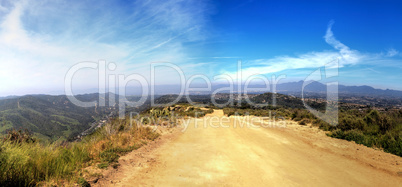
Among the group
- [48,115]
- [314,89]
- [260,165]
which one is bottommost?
[48,115]

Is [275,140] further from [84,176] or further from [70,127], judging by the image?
[70,127]

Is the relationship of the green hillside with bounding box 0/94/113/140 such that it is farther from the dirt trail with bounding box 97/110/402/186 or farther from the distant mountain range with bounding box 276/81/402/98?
the distant mountain range with bounding box 276/81/402/98

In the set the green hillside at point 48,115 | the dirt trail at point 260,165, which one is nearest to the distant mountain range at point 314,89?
the dirt trail at point 260,165

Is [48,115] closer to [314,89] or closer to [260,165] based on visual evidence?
[260,165]

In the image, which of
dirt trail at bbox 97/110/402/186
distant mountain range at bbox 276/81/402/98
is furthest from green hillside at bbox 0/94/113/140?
distant mountain range at bbox 276/81/402/98

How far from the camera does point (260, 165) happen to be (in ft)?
18.1

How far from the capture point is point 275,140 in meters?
8.63

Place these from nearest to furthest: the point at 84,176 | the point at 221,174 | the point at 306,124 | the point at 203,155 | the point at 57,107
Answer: the point at 84,176 → the point at 221,174 → the point at 203,155 → the point at 306,124 → the point at 57,107

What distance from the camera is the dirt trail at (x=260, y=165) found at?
449 cm

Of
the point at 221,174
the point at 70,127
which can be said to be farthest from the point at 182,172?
the point at 70,127

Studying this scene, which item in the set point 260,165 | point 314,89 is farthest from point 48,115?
point 314,89

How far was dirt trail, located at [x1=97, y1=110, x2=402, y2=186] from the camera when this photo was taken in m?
4.49

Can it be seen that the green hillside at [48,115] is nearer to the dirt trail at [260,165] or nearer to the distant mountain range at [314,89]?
the dirt trail at [260,165]

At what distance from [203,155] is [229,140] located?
8.68 ft
